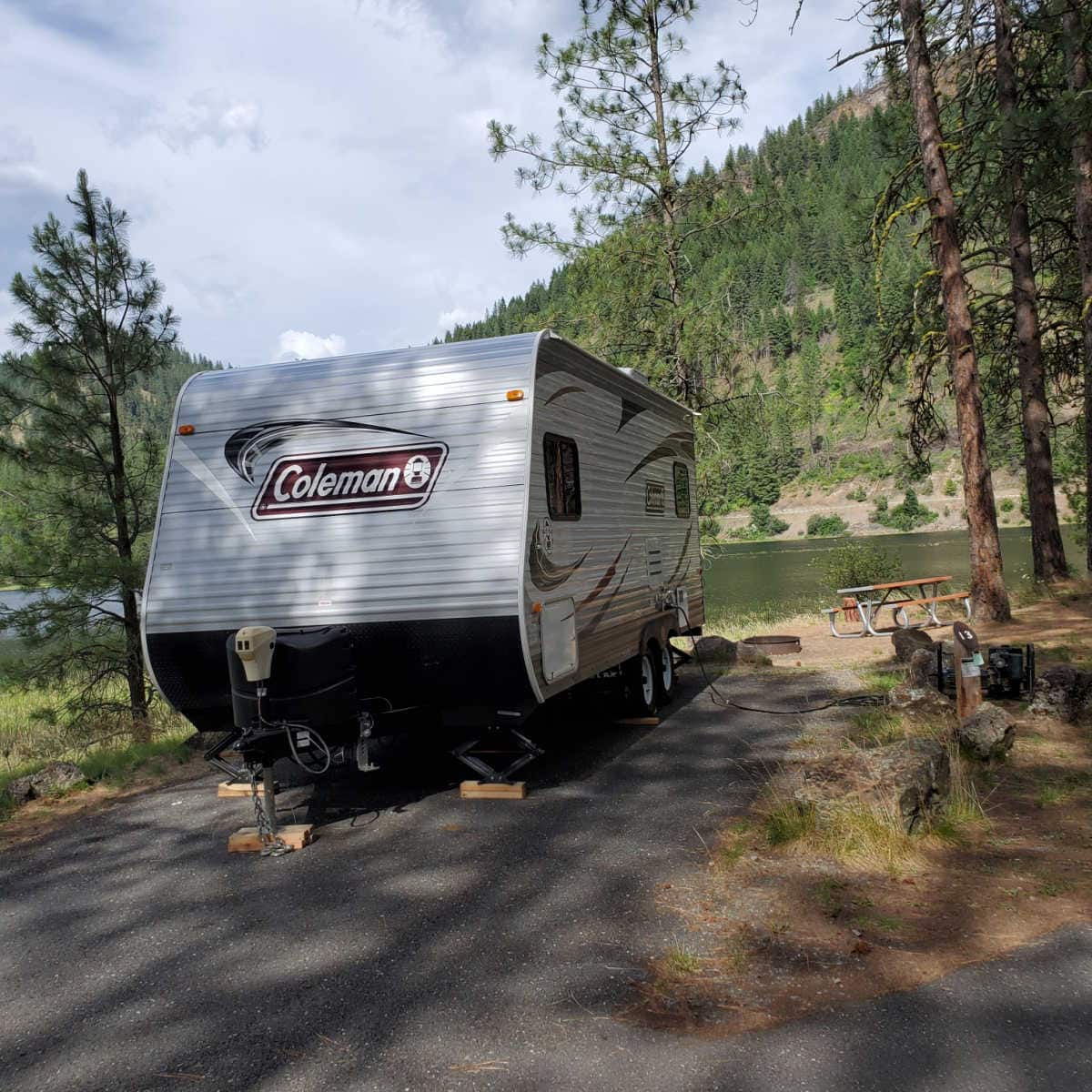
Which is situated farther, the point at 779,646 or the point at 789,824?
the point at 779,646

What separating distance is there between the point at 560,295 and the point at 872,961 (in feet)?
49.5

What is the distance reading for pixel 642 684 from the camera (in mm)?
9234

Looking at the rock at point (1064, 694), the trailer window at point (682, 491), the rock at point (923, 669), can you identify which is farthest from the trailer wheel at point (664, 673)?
the rock at point (1064, 694)

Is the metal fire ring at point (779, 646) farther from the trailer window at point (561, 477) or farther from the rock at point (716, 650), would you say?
the trailer window at point (561, 477)

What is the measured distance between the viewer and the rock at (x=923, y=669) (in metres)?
8.74

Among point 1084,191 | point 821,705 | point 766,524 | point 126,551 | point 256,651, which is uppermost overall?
point 1084,191

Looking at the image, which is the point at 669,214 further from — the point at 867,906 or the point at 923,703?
the point at 867,906

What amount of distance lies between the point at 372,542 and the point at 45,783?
3.50 meters

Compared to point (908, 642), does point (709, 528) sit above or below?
above

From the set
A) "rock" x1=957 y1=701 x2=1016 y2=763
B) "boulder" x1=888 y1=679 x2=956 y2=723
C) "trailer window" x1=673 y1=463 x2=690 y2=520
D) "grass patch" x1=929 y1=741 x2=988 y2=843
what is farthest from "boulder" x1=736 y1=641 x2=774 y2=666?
"grass patch" x1=929 y1=741 x2=988 y2=843

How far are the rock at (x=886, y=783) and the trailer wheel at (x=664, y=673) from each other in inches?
153

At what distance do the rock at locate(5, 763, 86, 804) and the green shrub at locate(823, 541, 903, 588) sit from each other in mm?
15868

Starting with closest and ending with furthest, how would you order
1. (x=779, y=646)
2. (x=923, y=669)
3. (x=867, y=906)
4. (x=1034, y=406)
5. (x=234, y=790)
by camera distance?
(x=867, y=906) → (x=234, y=790) → (x=923, y=669) → (x=779, y=646) → (x=1034, y=406)

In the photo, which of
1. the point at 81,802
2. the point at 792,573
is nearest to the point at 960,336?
the point at 81,802
